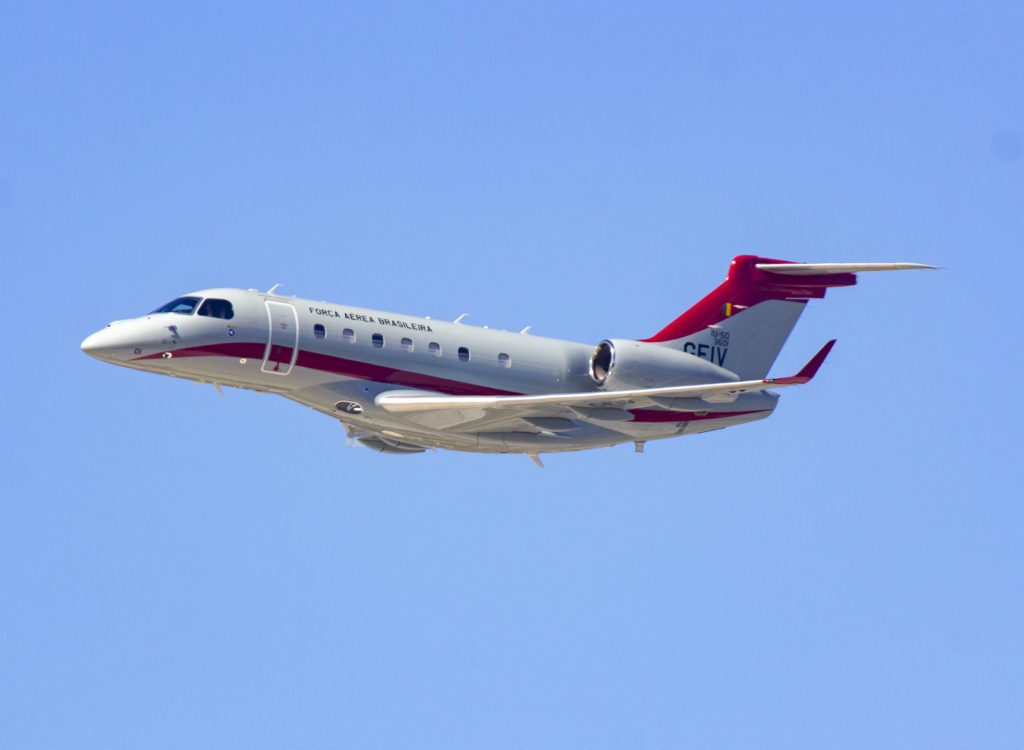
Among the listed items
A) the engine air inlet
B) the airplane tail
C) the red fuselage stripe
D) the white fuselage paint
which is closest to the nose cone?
the white fuselage paint

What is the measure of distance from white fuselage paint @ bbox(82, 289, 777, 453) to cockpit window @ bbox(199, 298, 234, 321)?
0.11 meters

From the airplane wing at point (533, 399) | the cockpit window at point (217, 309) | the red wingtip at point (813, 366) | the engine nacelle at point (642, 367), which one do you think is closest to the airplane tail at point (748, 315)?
the engine nacelle at point (642, 367)

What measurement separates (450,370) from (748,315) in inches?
299

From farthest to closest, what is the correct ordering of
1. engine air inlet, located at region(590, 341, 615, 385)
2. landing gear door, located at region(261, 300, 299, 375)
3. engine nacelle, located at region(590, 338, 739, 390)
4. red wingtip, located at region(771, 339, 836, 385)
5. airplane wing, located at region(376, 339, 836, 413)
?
engine air inlet, located at region(590, 341, 615, 385) < engine nacelle, located at region(590, 338, 739, 390) < airplane wing, located at region(376, 339, 836, 413) < landing gear door, located at region(261, 300, 299, 375) < red wingtip, located at region(771, 339, 836, 385)

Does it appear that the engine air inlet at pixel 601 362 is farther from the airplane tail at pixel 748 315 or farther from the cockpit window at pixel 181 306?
the cockpit window at pixel 181 306

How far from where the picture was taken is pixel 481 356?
1204 inches

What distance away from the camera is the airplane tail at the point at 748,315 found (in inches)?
1315

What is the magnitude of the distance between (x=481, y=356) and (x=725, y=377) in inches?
226

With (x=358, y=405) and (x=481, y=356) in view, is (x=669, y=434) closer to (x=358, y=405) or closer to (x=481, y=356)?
(x=481, y=356)

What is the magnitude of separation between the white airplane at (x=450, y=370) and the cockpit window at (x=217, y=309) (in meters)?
0.03

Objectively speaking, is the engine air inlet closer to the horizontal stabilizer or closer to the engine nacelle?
the engine nacelle

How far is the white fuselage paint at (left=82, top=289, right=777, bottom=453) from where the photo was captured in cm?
2855

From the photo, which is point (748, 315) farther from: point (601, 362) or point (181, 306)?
point (181, 306)

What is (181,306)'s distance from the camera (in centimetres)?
2884
